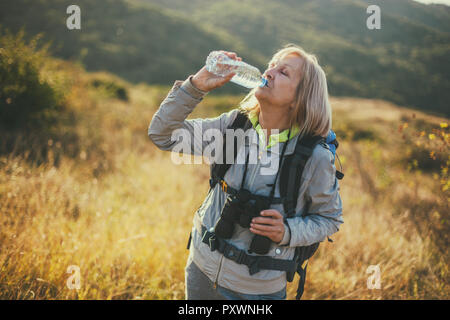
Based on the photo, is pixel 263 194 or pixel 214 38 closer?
pixel 263 194

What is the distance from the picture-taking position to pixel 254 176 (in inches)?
61.9

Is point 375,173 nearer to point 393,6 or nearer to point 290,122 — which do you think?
point 393,6

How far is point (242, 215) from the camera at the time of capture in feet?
4.84

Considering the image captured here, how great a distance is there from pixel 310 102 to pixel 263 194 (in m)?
0.60

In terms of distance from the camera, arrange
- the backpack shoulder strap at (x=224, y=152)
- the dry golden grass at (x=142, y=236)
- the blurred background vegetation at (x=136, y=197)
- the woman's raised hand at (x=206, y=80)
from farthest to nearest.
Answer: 1. the blurred background vegetation at (x=136, y=197)
2. the dry golden grass at (x=142, y=236)
3. the backpack shoulder strap at (x=224, y=152)
4. the woman's raised hand at (x=206, y=80)

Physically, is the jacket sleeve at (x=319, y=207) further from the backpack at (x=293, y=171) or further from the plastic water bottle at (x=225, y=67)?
the plastic water bottle at (x=225, y=67)

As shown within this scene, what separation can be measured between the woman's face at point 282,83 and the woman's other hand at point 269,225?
2.10ft

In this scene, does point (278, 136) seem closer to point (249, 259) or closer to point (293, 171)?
point (293, 171)

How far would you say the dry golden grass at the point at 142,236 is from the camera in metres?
2.37

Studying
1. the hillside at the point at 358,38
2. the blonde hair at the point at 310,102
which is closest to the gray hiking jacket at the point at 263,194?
the blonde hair at the point at 310,102

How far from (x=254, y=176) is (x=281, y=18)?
57.6 meters

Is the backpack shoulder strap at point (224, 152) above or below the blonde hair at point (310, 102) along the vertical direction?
below

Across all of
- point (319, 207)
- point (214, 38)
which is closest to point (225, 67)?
point (319, 207)
